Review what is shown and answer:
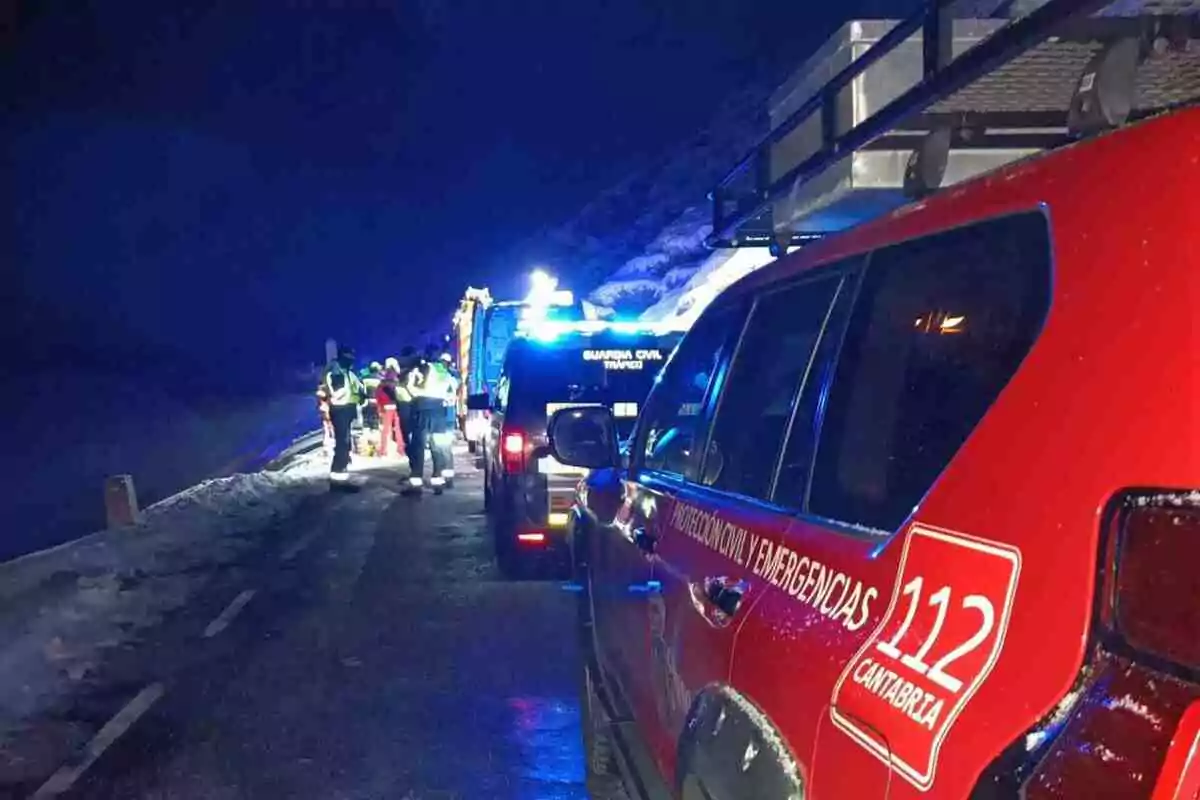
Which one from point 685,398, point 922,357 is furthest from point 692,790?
point 685,398

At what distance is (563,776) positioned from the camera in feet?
17.7

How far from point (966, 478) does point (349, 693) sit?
18.1 ft

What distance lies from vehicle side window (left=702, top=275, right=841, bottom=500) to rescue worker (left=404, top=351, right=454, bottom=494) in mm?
12960

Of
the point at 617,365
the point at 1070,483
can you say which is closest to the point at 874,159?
the point at 1070,483

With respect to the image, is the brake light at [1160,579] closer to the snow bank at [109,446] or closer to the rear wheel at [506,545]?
the rear wheel at [506,545]

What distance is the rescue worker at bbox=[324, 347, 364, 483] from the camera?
54.6 feet

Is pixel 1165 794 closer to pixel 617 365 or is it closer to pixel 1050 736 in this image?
pixel 1050 736

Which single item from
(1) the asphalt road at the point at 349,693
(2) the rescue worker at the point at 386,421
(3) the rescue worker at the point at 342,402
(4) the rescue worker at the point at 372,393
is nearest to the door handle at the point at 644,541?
(1) the asphalt road at the point at 349,693

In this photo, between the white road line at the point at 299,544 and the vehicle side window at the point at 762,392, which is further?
the white road line at the point at 299,544

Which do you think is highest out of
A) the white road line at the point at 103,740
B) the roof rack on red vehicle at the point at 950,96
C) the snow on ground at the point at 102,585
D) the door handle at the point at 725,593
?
the roof rack on red vehicle at the point at 950,96

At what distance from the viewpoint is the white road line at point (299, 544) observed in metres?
11.4

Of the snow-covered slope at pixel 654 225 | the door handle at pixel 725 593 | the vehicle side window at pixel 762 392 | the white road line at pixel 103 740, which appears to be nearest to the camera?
the door handle at pixel 725 593

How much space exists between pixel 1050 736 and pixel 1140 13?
182 centimetres

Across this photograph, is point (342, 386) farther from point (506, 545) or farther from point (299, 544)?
point (506, 545)
